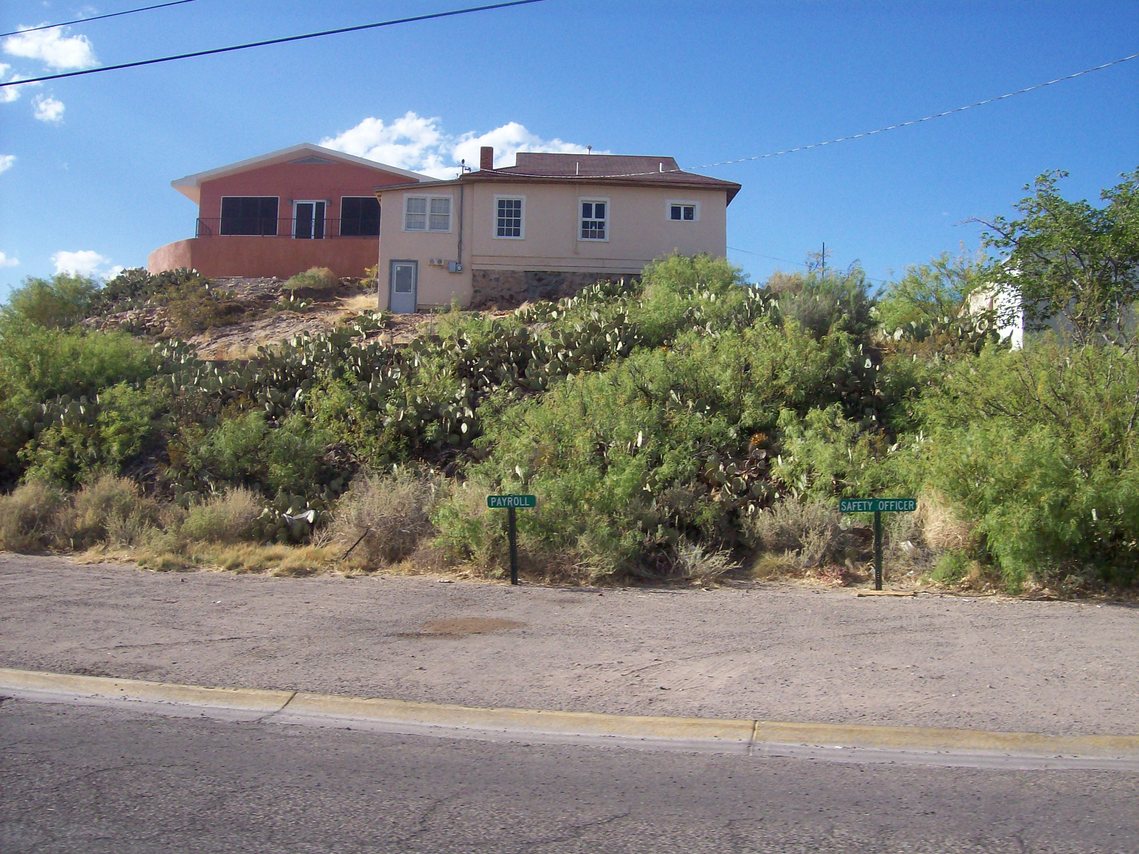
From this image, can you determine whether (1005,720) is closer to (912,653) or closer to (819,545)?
(912,653)

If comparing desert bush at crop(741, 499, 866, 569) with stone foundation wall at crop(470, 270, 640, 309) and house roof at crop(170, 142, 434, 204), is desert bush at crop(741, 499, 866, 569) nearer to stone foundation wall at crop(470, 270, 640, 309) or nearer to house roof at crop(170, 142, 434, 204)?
stone foundation wall at crop(470, 270, 640, 309)

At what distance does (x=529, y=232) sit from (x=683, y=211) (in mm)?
4971

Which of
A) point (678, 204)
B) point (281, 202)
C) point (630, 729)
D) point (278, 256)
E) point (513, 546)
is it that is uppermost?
point (281, 202)

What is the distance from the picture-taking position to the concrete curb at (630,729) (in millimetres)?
6105

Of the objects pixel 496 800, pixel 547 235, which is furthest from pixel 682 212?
pixel 496 800

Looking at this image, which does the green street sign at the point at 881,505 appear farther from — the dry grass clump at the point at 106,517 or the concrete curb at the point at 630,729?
the dry grass clump at the point at 106,517

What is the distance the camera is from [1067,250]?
18875mm

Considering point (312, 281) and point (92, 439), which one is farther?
point (312, 281)

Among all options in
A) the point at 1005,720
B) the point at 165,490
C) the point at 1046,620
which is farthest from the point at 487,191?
the point at 1005,720

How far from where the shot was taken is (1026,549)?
1041cm

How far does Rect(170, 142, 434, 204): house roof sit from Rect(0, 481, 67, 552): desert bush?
25.4 meters

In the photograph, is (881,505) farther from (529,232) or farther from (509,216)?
(509,216)

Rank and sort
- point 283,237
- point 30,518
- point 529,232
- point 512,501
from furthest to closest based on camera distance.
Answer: point 283,237 < point 529,232 < point 30,518 < point 512,501

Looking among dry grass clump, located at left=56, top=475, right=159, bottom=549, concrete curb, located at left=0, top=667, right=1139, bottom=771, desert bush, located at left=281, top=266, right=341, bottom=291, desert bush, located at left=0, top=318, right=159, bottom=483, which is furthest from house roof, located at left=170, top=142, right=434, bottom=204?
concrete curb, located at left=0, top=667, right=1139, bottom=771
